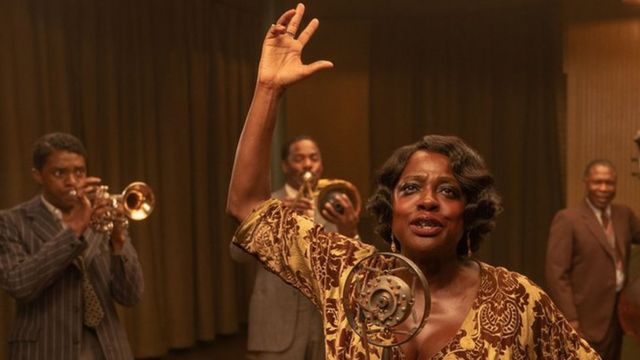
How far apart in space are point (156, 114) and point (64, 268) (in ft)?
9.79

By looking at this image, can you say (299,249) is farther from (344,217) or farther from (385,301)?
(344,217)

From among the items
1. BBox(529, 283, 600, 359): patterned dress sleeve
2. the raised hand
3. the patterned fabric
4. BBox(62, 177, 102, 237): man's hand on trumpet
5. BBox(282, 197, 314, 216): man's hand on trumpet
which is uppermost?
the raised hand

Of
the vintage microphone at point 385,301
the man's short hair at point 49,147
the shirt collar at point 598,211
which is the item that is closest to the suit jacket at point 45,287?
the man's short hair at point 49,147

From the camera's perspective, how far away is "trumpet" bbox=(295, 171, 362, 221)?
4.18m

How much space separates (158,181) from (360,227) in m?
1.94

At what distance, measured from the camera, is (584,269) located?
5082 millimetres

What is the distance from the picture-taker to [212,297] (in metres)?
6.67

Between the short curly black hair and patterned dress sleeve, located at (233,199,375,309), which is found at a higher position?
the short curly black hair

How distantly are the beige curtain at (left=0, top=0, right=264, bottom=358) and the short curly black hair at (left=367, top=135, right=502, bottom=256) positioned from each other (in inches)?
126

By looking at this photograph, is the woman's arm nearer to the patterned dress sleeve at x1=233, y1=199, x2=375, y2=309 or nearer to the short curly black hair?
the patterned dress sleeve at x1=233, y1=199, x2=375, y2=309

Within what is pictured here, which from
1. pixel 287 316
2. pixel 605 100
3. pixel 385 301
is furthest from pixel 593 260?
pixel 385 301

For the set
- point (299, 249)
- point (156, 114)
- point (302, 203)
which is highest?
point (156, 114)

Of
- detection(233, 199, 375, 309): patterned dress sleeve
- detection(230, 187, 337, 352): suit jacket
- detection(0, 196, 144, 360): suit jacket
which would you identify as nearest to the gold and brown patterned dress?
detection(233, 199, 375, 309): patterned dress sleeve

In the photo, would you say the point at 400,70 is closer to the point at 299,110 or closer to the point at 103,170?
the point at 299,110
